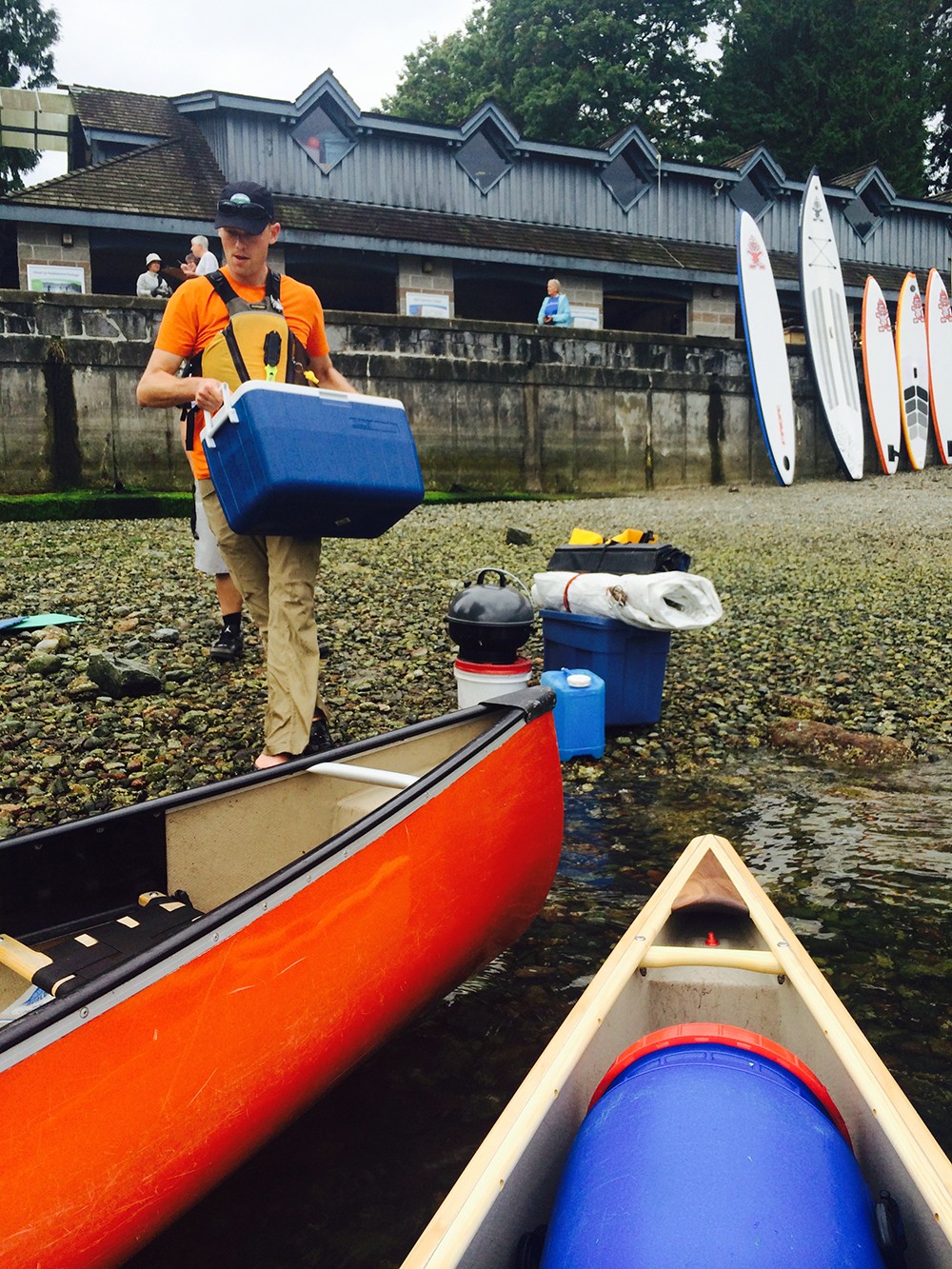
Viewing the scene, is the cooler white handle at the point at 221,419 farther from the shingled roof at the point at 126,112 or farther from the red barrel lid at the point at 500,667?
the shingled roof at the point at 126,112

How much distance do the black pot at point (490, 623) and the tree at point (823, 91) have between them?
34.6 meters

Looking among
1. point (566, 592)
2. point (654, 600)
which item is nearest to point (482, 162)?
point (566, 592)

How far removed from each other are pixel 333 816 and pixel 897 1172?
1.92 m

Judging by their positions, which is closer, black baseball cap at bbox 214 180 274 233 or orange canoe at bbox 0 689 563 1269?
orange canoe at bbox 0 689 563 1269

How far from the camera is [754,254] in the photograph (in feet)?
63.4

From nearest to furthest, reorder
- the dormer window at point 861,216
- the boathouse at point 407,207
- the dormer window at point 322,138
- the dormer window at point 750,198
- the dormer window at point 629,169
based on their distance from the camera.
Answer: the boathouse at point 407,207, the dormer window at point 322,138, the dormer window at point 629,169, the dormer window at point 750,198, the dormer window at point 861,216

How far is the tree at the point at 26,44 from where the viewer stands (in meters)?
34.7

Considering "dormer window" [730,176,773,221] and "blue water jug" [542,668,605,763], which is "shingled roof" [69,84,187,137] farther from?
"blue water jug" [542,668,605,763]

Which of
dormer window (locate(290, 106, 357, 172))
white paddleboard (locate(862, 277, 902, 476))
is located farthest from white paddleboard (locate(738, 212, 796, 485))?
dormer window (locate(290, 106, 357, 172))

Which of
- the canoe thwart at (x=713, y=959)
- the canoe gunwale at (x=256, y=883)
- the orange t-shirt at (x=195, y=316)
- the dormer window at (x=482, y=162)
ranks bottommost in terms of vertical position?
the canoe thwart at (x=713, y=959)

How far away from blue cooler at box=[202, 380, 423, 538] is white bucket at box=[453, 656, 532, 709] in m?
0.98

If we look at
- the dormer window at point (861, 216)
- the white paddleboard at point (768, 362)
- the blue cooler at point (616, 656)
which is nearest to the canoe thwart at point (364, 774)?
the blue cooler at point (616, 656)

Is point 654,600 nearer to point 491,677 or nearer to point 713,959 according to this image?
point 491,677

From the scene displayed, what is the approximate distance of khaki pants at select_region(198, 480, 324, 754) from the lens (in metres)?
3.95
